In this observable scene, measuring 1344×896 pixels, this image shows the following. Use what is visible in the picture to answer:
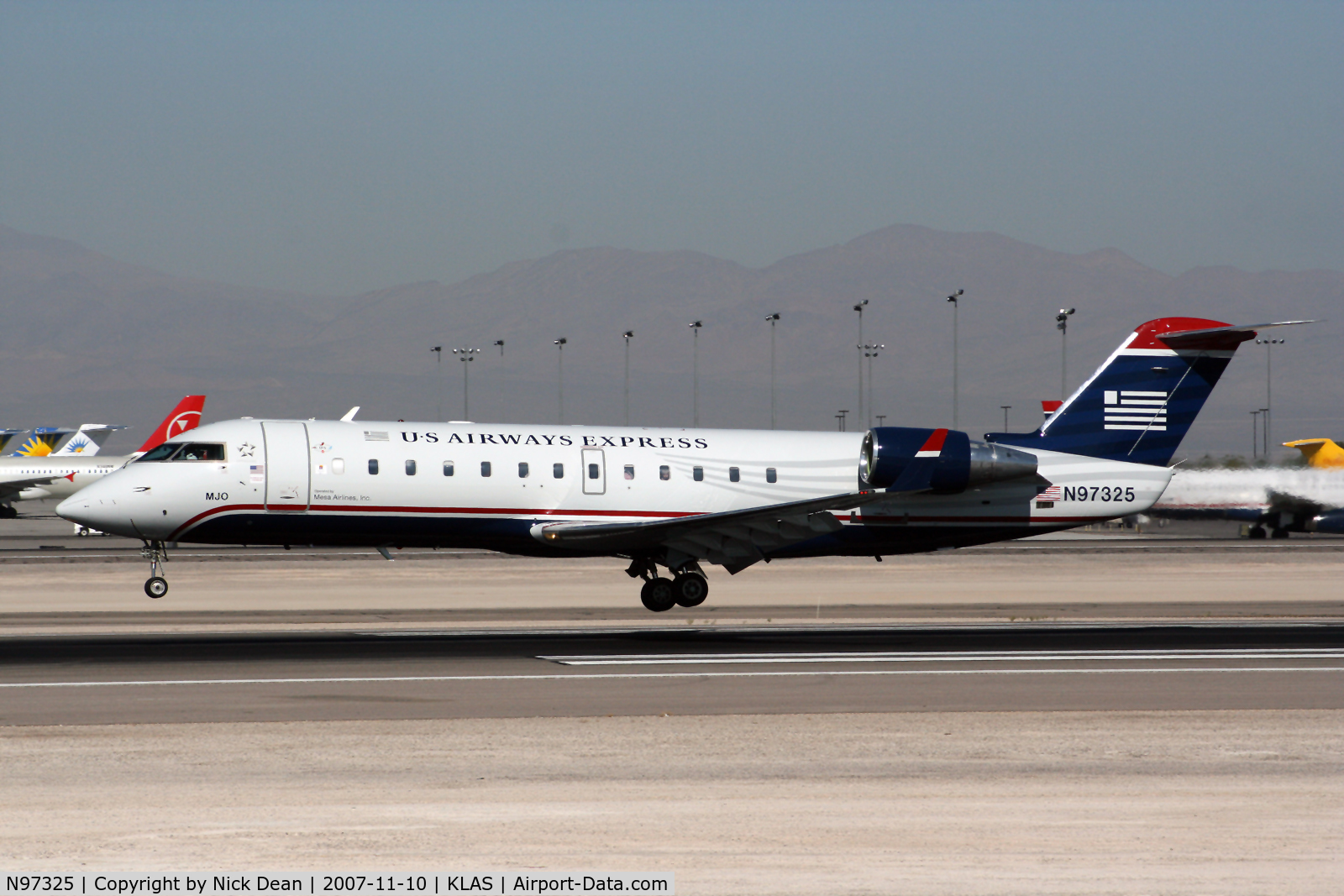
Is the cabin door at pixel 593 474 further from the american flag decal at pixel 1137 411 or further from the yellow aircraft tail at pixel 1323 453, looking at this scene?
the yellow aircraft tail at pixel 1323 453

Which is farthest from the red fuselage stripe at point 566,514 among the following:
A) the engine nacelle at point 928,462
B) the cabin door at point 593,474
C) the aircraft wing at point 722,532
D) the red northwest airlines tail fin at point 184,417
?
the red northwest airlines tail fin at point 184,417

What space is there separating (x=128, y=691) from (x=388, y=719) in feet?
13.1

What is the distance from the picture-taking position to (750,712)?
16.0 metres

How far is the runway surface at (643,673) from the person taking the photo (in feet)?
53.7

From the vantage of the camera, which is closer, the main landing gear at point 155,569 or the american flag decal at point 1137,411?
the main landing gear at point 155,569

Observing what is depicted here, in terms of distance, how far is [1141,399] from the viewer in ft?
99.6

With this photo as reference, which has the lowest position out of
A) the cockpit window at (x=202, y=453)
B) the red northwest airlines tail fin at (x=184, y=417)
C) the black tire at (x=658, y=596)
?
the black tire at (x=658, y=596)

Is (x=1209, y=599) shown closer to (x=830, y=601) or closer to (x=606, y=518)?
(x=830, y=601)

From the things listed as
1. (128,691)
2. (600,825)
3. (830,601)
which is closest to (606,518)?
(830,601)

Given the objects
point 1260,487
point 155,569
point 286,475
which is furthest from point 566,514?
point 1260,487

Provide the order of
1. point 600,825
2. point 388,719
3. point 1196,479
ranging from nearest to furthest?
1. point 600,825
2. point 388,719
3. point 1196,479

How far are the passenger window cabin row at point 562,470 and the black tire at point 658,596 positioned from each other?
2.24m

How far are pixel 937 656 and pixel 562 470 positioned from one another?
9.17 metres

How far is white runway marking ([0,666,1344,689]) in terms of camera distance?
1791 cm
